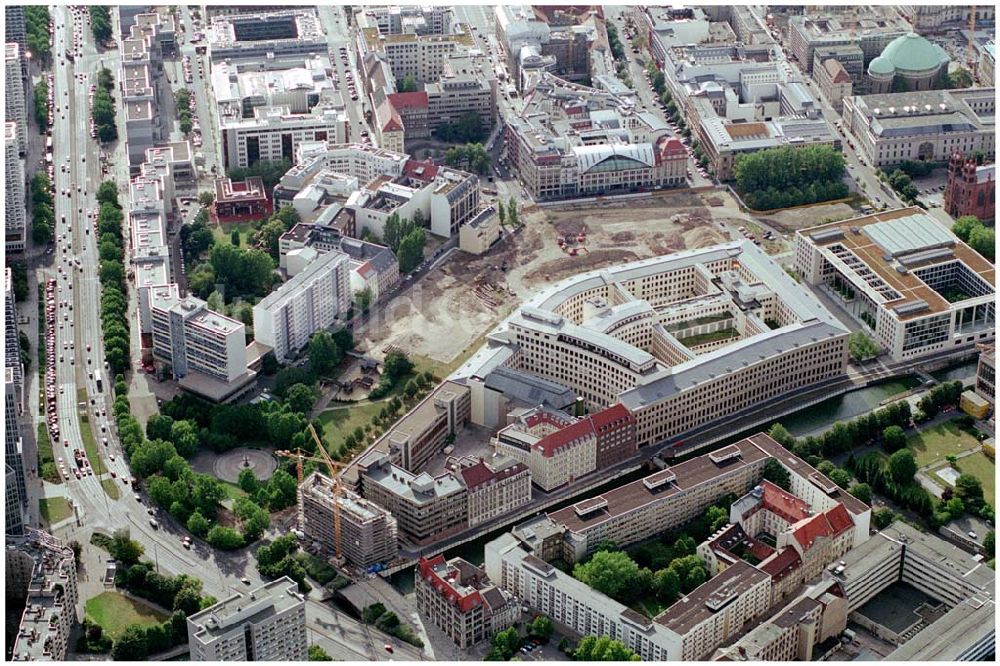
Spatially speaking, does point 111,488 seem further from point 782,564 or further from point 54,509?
point 782,564

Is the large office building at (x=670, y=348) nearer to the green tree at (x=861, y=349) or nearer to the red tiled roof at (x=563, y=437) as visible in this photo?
the green tree at (x=861, y=349)

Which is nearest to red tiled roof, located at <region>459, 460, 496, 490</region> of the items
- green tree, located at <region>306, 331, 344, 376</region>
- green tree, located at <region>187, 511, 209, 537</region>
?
green tree, located at <region>187, 511, 209, 537</region>

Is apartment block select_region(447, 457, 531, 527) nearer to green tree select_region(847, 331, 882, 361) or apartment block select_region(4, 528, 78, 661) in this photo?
apartment block select_region(4, 528, 78, 661)

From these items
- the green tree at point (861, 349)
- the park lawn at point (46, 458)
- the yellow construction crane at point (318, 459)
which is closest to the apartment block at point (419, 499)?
the yellow construction crane at point (318, 459)

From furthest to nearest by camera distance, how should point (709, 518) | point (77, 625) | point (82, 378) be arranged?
point (82, 378)
point (709, 518)
point (77, 625)

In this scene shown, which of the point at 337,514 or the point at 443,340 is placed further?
the point at 443,340

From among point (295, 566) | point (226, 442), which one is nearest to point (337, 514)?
point (295, 566)

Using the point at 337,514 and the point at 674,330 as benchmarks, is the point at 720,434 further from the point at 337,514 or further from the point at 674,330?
the point at 337,514
